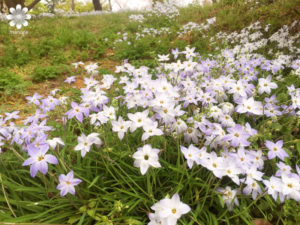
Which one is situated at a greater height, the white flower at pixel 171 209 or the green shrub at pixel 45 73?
the green shrub at pixel 45 73

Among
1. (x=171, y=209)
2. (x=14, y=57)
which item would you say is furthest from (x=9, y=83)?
(x=171, y=209)

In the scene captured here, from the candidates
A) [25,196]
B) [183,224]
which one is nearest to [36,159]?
[25,196]

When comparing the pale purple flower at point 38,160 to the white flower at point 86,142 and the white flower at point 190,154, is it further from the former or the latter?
the white flower at point 190,154

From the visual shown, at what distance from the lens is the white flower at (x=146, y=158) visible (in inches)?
58.2

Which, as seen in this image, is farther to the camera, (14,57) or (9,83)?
(14,57)

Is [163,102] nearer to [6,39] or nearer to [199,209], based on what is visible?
[199,209]

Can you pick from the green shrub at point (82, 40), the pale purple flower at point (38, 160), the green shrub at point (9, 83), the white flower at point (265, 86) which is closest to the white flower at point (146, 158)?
the pale purple flower at point (38, 160)

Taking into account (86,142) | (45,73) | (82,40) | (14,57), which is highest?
(82,40)

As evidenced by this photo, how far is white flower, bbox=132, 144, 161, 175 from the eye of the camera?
4.85 ft

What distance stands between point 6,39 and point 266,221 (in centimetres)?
949

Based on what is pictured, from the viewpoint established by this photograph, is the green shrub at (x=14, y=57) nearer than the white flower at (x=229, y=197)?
No

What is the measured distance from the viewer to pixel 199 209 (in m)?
1.75

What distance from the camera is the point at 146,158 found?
1.55 meters

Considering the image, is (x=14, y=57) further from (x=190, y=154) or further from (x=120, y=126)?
(x=190, y=154)
